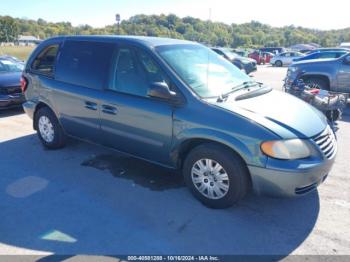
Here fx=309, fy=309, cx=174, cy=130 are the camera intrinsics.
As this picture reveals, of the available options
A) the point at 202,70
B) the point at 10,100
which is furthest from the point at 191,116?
the point at 10,100

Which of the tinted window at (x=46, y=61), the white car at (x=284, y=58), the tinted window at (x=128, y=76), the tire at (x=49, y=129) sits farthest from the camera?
the white car at (x=284, y=58)

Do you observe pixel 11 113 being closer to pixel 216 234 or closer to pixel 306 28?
pixel 216 234

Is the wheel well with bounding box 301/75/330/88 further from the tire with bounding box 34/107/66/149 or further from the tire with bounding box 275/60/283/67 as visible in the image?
the tire with bounding box 275/60/283/67

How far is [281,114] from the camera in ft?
10.8

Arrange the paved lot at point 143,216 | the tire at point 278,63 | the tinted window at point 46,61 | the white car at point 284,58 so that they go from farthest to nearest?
the tire at point 278,63, the white car at point 284,58, the tinted window at point 46,61, the paved lot at point 143,216

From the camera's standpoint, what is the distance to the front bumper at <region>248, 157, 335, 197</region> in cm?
292

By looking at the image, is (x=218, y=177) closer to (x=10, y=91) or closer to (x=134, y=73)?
(x=134, y=73)

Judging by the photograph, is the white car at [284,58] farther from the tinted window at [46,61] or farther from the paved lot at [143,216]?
the tinted window at [46,61]

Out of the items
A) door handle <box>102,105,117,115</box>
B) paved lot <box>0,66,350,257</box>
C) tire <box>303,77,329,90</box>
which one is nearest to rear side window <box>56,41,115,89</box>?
door handle <box>102,105,117,115</box>

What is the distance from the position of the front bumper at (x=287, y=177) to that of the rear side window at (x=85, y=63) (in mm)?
2386

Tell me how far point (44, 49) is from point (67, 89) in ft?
3.55

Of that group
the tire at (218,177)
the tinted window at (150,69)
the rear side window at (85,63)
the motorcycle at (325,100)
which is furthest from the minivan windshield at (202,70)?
the motorcycle at (325,100)

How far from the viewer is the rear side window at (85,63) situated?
419 centimetres

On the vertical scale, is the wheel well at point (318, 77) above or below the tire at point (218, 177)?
above
